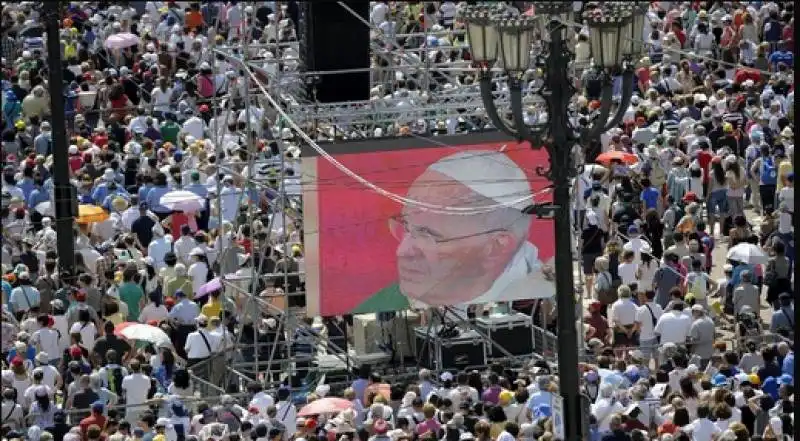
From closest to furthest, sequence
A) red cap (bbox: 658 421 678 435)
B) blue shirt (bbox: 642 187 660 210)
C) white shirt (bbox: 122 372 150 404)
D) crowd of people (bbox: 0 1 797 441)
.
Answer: red cap (bbox: 658 421 678 435)
crowd of people (bbox: 0 1 797 441)
white shirt (bbox: 122 372 150 404)
blue shirt (bbox: 642 187 660 210)

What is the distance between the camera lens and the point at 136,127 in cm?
3662

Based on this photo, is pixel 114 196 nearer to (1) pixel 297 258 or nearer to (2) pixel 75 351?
(1) pixel 297 258

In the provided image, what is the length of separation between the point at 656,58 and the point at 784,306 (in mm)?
13315

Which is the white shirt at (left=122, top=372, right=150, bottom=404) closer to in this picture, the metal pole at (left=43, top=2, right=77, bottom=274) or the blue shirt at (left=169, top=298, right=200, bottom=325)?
the blue shirt at (left=169, top=298, right=200, bottom=325)

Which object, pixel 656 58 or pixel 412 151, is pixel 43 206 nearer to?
pixel 412 151

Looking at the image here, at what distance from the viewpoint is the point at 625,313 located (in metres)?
27.7

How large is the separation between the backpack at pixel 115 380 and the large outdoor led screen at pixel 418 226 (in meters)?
2.27

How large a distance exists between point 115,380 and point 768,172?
10398 millimetres

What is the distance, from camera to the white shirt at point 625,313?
90.8ft

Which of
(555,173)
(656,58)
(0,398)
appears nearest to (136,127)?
(656,58)

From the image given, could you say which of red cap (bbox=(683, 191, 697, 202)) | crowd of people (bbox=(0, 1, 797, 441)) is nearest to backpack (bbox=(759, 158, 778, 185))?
crowd of people (bbox=(0, 1, 797, 441))

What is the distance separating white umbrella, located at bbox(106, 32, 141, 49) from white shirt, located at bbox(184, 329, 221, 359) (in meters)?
14.1

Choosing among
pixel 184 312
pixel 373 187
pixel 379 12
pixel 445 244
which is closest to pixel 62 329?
pixel 184 312

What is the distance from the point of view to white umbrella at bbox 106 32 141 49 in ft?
135
